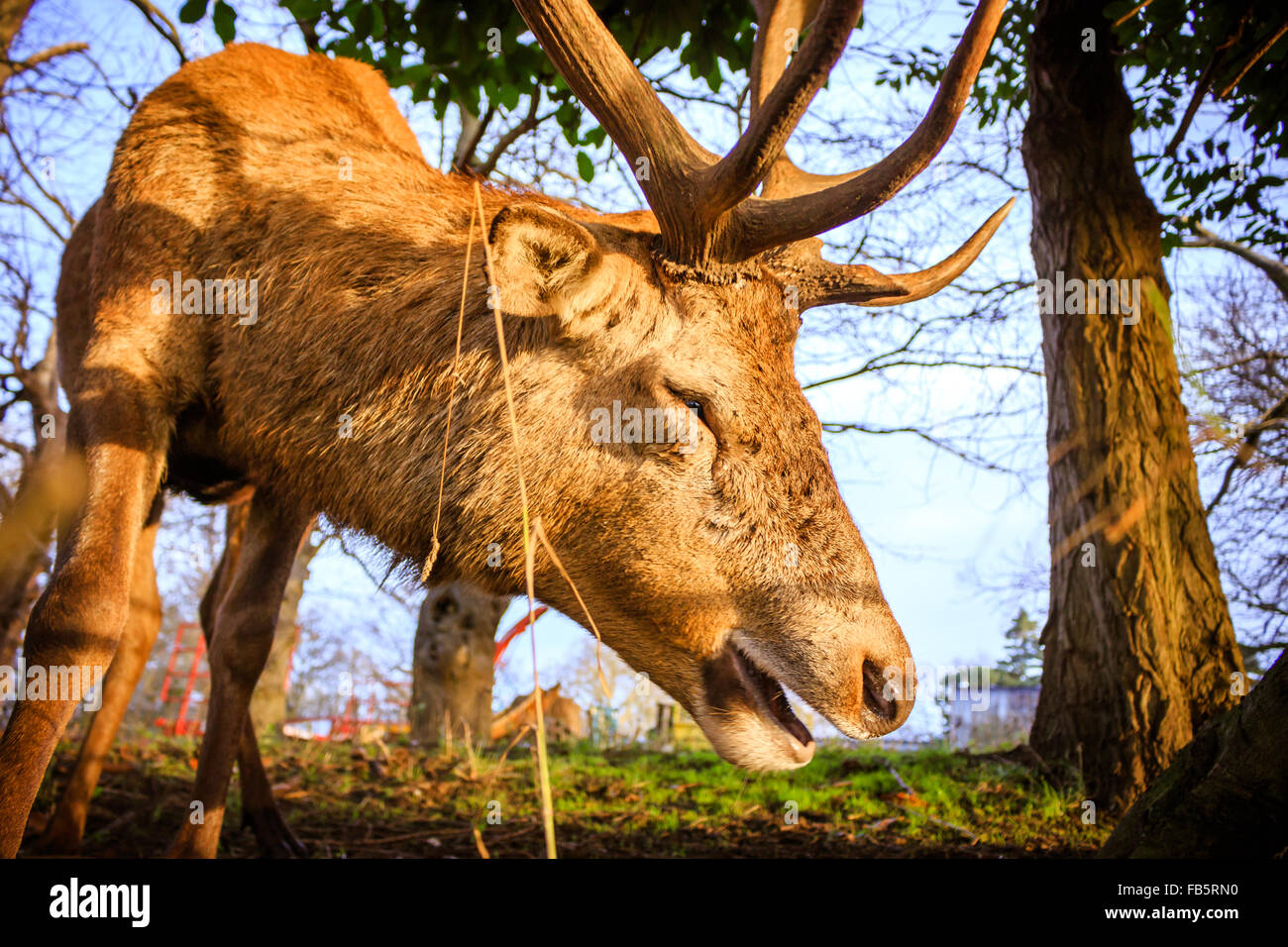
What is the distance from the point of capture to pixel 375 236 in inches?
117

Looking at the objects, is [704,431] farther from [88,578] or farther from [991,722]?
[991,722]

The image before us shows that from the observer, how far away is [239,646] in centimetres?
362

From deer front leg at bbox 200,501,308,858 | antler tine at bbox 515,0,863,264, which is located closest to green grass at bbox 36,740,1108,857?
deer front leg at bbox 200,501,308,858

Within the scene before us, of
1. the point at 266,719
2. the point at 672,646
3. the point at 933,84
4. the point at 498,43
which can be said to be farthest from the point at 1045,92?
the point at 266,719

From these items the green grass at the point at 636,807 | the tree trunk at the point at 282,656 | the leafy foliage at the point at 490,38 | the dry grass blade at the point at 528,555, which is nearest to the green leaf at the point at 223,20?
the leafy foliage at the point at 490,38

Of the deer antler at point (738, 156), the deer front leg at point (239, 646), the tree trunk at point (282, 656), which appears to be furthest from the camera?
the tree trunk at point (282, 656)

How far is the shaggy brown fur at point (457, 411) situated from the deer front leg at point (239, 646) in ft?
0.08

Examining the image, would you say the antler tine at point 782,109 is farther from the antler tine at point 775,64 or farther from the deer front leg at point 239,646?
the deer front leg at point 239,646

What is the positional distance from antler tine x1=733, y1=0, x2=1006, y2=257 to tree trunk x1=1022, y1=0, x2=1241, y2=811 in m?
A: 2.75

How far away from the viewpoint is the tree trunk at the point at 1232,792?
2119mm

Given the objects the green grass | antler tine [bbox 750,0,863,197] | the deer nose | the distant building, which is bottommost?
the distant building

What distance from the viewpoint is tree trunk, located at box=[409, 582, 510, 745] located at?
342 inches

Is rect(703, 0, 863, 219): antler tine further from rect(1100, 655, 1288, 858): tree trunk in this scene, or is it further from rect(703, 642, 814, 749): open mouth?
rect(1100, 655, 1288, 858): tree trunk
